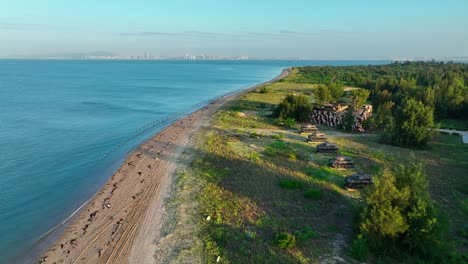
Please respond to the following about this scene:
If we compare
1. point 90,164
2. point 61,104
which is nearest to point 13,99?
point 61,104

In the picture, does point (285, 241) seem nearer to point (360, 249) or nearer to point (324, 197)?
point (360, 249)

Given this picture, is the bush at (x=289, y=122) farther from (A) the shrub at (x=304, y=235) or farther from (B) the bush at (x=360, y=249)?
(B) the bush at (x=360, y=249)

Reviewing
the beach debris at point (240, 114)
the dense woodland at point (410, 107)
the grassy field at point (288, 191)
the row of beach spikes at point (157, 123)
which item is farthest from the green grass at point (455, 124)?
the row of beach spikes at point (157, 123)

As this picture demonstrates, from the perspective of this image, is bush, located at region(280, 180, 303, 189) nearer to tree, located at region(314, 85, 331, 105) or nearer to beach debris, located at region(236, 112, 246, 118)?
beach debris, located at region(236, 112, 246, 118)

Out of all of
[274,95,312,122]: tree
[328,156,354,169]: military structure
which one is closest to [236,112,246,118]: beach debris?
[274,95,312,122]: tree

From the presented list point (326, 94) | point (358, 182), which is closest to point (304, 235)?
point (358, 182)
